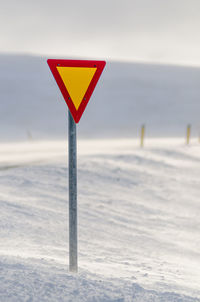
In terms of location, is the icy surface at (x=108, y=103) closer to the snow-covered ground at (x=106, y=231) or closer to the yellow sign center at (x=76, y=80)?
the snow-covered ground at (x=106, y=231)

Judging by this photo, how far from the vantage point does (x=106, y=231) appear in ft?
21.4

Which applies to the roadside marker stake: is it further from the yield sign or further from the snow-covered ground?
Result: the snow-covered ground

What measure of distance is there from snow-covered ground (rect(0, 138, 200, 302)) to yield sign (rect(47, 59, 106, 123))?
1.39 metres

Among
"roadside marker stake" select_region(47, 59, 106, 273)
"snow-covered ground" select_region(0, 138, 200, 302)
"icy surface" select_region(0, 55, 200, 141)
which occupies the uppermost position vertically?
"roadside marker stake" select_region(47, 59, 106, 273)

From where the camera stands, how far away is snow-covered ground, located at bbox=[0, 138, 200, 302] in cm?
337

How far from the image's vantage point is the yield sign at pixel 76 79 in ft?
11.2

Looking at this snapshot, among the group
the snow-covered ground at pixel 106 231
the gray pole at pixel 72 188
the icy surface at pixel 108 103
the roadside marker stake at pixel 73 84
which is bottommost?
the icy surface at pixel 108 103

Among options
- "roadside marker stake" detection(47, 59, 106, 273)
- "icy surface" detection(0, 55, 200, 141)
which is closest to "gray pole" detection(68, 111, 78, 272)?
"roadside marker stake" detection(47, 59, 106, 273)

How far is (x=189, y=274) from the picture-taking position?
4.70m

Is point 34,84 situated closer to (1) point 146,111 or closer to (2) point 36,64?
(2) point 36,64

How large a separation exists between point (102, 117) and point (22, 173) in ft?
93.8

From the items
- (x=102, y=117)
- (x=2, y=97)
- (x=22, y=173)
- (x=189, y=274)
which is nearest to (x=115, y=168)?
(x=22, y=173)

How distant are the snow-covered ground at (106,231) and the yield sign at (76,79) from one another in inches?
54.6

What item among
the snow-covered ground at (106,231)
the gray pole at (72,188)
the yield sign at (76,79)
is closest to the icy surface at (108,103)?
the snow-covered ground at (106,231)
